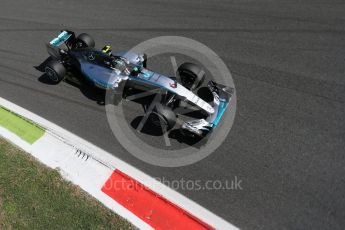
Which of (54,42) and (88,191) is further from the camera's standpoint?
(54,42)

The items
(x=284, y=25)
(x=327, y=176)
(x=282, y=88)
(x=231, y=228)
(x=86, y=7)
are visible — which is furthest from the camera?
(x=86, y=7)

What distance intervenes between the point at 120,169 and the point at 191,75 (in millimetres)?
2605

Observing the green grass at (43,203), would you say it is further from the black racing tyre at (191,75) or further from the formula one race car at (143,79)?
the black racing tyre at (191,75)

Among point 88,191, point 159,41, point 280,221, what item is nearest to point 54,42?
point 159,41

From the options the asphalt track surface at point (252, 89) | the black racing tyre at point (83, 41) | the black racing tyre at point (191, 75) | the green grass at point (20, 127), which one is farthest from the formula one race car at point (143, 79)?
the green grass at point (20, 127)

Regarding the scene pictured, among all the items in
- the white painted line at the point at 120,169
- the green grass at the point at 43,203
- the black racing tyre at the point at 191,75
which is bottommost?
the green grass at the point at 43,203

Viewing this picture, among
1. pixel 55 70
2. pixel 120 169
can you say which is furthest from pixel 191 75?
pixel 55 70

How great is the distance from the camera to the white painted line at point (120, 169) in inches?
239

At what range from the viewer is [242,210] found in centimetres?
612

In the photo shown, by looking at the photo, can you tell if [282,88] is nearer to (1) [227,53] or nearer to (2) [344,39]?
(1) [227,53]

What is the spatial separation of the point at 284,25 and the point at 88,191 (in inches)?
267

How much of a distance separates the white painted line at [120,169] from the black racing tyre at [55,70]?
40.5 inches

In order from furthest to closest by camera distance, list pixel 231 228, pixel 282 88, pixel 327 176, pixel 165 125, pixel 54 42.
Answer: pixel 54 42, pixel 282 88, pixel 165 125, pixel 327 176, pixel 231 228

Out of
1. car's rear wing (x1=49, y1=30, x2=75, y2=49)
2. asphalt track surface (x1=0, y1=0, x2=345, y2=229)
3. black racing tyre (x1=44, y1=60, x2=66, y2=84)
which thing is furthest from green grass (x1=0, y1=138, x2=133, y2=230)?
car's rear wing (x1=49, y1=30, x2=75, y2=49)
